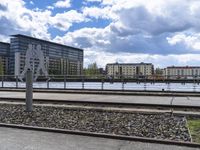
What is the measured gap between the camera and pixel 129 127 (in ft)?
34.6

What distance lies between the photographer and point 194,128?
33.2 feet

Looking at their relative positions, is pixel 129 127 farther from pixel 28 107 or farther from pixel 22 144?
pixel 28 107

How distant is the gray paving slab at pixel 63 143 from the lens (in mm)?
7930

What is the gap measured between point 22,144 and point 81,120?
388 cm

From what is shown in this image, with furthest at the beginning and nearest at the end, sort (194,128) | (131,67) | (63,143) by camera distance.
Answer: (131,67) < (194,128) < (63,143)

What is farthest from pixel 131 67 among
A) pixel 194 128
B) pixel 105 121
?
pixel 194 128

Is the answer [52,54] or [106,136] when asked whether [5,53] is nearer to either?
[52,54]

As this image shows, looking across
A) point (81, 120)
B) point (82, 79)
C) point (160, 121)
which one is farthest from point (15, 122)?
point (82, 79)

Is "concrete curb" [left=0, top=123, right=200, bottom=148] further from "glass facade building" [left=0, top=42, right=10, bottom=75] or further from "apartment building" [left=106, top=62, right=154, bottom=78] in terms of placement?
"glass facade building" [left=0, top=42, right=10, bottom=75]

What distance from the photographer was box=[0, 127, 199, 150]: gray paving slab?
7930 millimetres

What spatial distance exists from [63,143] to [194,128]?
3.75m

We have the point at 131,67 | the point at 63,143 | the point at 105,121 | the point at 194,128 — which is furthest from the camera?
the point at 131,67

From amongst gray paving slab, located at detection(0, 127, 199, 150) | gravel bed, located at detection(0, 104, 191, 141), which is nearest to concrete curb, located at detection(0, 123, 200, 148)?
gray paving slab, located at detection(0, 127, 199, 150)

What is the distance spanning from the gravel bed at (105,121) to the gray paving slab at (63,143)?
989 millimetres
